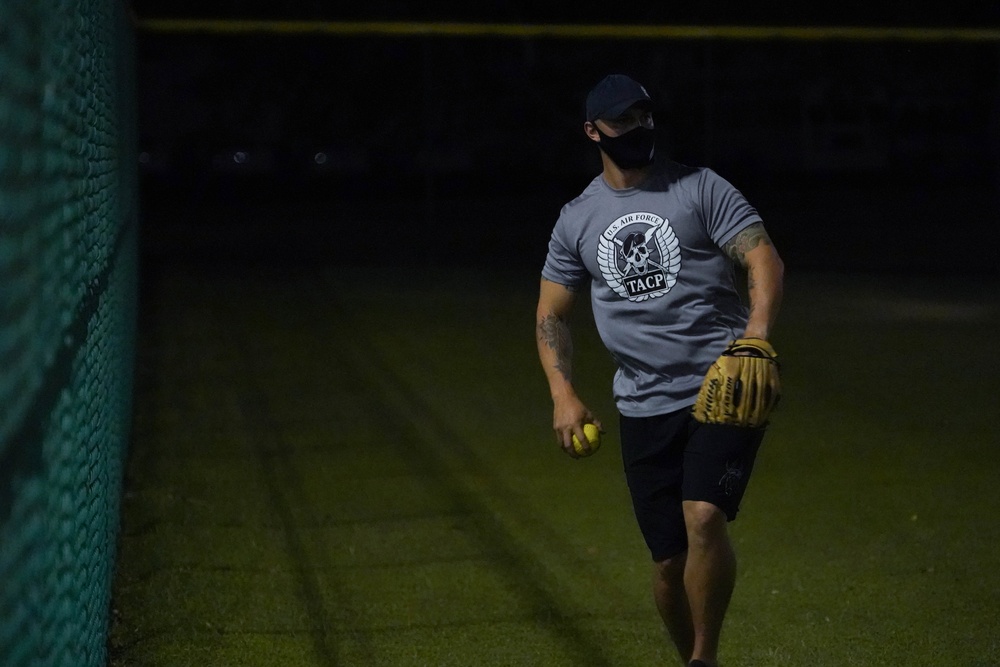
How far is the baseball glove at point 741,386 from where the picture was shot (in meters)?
4.09

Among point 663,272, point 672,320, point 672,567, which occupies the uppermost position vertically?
point 663,272

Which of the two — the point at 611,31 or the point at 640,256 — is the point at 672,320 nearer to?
the point at 640,256

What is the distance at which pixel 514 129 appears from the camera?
4947cm

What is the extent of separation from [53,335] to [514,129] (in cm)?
4729

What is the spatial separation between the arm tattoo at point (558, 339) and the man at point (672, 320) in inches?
6.3

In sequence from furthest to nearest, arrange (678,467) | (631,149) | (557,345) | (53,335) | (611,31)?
1. (611,31)
2. (557,345)
3. (678,467)
4. (631,149)
5. (53,335)

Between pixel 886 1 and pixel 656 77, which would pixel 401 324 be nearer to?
pixel 886 1

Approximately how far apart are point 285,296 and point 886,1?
20486mm

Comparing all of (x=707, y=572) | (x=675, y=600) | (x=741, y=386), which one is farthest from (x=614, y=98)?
(x=675, y=600)

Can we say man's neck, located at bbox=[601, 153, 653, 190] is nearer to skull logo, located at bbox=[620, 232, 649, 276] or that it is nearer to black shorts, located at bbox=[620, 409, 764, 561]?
skull logo, located at bbox=[620, 232, 649, 276]

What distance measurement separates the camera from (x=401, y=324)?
1508cm

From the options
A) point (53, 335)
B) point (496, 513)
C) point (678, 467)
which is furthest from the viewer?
point (496, 513)

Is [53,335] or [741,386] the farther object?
[741,386]

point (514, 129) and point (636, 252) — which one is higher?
point (636, 252)
